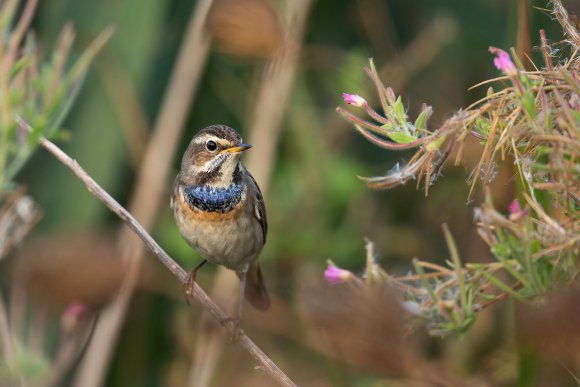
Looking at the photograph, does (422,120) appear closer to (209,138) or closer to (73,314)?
(73,314)

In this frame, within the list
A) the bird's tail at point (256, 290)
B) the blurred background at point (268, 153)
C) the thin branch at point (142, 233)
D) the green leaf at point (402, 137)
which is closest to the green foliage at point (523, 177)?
the green leaf at point (402, 137)

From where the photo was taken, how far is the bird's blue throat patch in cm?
390

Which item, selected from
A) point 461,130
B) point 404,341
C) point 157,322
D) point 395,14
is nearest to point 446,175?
point 395,14

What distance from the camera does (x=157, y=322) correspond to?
5.45 meters

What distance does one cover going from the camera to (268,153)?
4816 millimetres

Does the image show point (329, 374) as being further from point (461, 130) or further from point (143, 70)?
point (461, 130)

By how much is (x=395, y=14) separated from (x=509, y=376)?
2434mm

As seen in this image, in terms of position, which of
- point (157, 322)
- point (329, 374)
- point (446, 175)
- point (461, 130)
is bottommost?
point (157, 322)

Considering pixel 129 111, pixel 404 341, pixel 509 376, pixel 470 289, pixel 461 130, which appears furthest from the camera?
pixel 129 111

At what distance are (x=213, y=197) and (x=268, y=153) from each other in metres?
0.95

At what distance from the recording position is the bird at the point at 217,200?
385 centimetres

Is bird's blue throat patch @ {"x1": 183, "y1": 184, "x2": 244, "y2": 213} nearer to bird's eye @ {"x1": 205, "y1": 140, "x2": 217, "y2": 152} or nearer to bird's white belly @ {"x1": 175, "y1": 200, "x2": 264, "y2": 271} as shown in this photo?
bird's white belly @ {"x1": 175, "y1": 200, "x2": 264, "y2": 271}

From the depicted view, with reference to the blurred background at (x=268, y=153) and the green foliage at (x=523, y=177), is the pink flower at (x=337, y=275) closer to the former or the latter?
the green foliage at (x=523, y=177)

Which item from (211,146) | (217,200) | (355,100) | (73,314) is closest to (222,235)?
(217,200)
